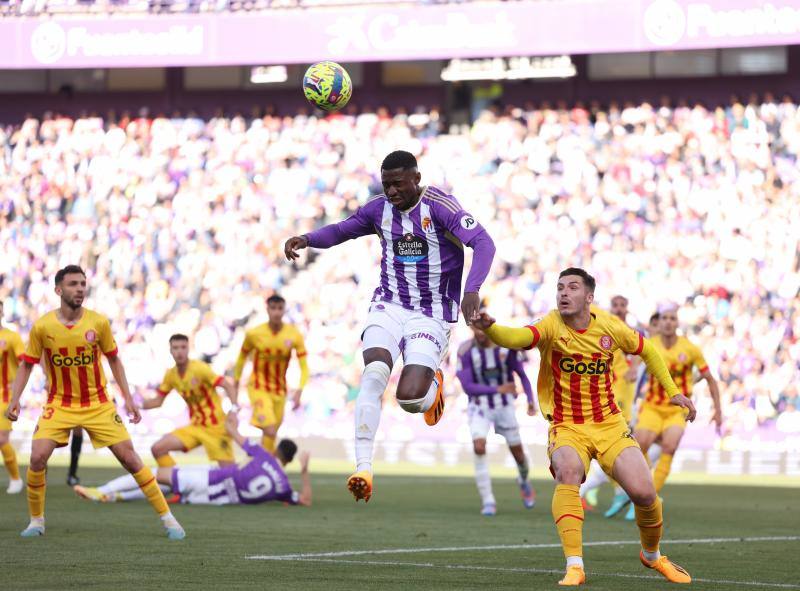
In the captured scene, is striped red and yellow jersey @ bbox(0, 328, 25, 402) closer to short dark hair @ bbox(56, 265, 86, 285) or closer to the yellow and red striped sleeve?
the yellow and red striped sleeve

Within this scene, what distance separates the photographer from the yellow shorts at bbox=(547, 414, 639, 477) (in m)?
8.68

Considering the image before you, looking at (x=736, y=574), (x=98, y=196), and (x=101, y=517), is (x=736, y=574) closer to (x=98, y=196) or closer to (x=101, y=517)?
(x=101, y=517)

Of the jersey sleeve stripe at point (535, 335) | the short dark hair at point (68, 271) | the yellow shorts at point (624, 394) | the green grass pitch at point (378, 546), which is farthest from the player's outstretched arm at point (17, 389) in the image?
the yellow shorts at point (624, 394)

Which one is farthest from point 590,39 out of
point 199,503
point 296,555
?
point 296,555

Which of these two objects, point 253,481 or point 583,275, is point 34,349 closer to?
point 253,481

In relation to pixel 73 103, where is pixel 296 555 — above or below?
below

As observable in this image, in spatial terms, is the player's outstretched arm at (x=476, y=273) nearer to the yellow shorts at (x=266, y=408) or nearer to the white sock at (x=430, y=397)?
the white sock at (x=430, y=397)

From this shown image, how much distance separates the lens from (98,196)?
3047 centimetres

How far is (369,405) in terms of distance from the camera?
8.76m

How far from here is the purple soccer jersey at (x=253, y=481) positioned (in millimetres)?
15320

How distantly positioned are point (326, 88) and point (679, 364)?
645cm

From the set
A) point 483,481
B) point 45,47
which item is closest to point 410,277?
point 483,481

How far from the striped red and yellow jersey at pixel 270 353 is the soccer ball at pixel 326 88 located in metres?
8.17

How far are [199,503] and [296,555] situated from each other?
19.1ft
